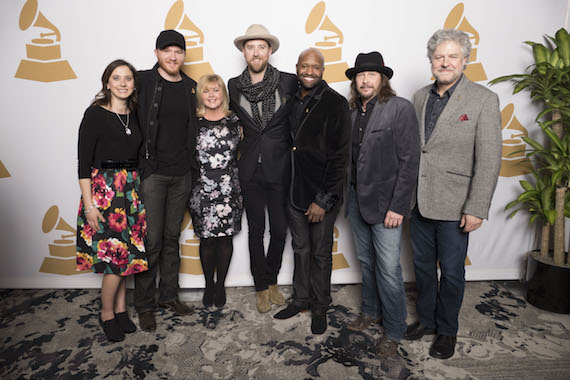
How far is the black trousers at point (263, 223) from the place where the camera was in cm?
231

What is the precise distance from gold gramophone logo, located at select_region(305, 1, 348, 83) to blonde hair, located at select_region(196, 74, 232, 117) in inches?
32.7

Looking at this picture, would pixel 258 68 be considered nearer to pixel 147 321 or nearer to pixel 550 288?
pixel 147 321

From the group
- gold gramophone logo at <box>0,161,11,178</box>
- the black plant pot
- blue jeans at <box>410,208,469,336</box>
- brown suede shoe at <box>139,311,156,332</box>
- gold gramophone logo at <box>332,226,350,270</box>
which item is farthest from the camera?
gold gramophone logo at <box>332,226,350,270</box>

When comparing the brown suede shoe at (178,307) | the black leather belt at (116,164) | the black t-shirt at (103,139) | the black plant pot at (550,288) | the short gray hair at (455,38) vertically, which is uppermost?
the short gray hair at (455,38)

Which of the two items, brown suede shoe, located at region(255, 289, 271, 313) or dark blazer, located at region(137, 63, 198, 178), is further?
brown suede shoe, located at region(255, 289, 271, 313)

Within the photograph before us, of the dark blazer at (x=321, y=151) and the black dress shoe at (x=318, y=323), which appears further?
the black dress shoe at (x=318, y=323)

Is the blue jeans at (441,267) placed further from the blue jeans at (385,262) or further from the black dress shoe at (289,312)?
the black dress shoe at (289,312)

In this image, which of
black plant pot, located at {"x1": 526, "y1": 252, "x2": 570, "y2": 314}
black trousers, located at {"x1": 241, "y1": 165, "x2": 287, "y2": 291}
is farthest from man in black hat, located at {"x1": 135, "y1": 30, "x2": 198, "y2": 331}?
black plant pot, located at {"x1": 526, "y1": 252, "x2": 570, "y2": 314}

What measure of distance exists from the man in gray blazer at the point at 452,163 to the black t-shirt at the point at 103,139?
5.78ft

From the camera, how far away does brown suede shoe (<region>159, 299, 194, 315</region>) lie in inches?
94.2

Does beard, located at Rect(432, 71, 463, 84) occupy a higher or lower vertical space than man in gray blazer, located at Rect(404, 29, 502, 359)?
higher

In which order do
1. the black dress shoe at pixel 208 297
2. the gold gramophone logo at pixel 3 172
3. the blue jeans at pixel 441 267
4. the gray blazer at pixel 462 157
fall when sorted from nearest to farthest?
the gray blazer at pixel 462 157 < the blue jeans at pixel 441 267 < the black dress shoe at pixel 208 297 < the gold gramophone logo at pixel 3 172

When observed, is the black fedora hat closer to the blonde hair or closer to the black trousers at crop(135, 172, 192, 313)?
the blonde hair

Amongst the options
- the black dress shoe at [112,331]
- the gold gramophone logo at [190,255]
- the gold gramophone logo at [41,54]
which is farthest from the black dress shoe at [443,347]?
the gold gramophone logo at [41,54]
